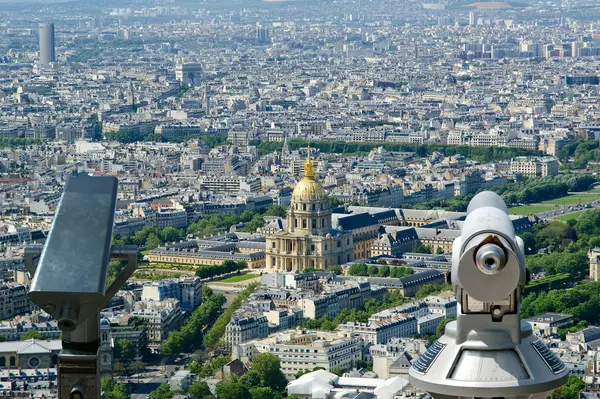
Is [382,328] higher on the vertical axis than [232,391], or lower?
lower

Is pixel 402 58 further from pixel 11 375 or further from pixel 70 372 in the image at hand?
pixel 70 372

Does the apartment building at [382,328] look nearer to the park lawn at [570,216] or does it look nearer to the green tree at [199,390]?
the green tree at [199,390]

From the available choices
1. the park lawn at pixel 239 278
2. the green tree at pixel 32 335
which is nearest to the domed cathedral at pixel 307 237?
the park lawn at pixel 239 278

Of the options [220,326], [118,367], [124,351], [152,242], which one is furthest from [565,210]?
[118,367]

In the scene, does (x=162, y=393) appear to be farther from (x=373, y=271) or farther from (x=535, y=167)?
(x=535, y=167)

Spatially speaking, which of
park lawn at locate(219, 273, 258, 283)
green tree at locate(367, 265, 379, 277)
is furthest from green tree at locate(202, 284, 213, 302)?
green tree at locate(367, 265, 379, 277)

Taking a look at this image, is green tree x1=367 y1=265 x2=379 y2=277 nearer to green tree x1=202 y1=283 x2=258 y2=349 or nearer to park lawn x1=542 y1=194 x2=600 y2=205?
green tree x1=202 y1=283 x2=258 y2=349
